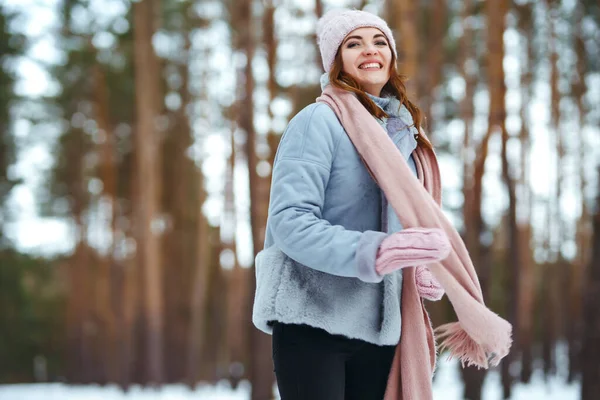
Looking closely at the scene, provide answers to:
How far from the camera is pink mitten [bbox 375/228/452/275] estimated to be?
5.77 ft

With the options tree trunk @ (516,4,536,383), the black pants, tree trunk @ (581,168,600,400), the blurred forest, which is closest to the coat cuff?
the black pants

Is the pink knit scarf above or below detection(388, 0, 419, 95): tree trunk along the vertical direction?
below

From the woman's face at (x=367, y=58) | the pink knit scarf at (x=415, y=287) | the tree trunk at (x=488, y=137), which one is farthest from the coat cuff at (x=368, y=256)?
the tree trunk at (x=488, y=137)

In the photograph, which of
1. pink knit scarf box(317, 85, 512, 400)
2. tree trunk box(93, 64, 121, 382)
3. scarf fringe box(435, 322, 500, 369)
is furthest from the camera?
tree trunk box(93, 64, 121, 382)

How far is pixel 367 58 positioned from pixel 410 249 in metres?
0.63

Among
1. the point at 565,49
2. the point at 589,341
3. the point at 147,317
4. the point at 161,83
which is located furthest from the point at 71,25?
the point at 589,341

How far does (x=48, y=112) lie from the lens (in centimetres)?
2155

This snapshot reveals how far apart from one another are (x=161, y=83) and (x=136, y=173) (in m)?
2.63

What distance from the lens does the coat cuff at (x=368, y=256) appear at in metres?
1.77

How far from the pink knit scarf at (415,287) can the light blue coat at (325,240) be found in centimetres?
4

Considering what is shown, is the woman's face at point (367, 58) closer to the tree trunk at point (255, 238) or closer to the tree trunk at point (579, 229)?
the tree trunk at point (255, 238)

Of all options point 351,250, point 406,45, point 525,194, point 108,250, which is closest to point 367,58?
point 351,250

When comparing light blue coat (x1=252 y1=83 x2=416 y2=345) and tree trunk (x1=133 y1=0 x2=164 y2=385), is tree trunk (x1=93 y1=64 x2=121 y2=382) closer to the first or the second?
tree trunk (x1=133 y1=0 x2=164 y2=385)

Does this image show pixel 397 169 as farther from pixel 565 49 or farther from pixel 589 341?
pixel 565 49
